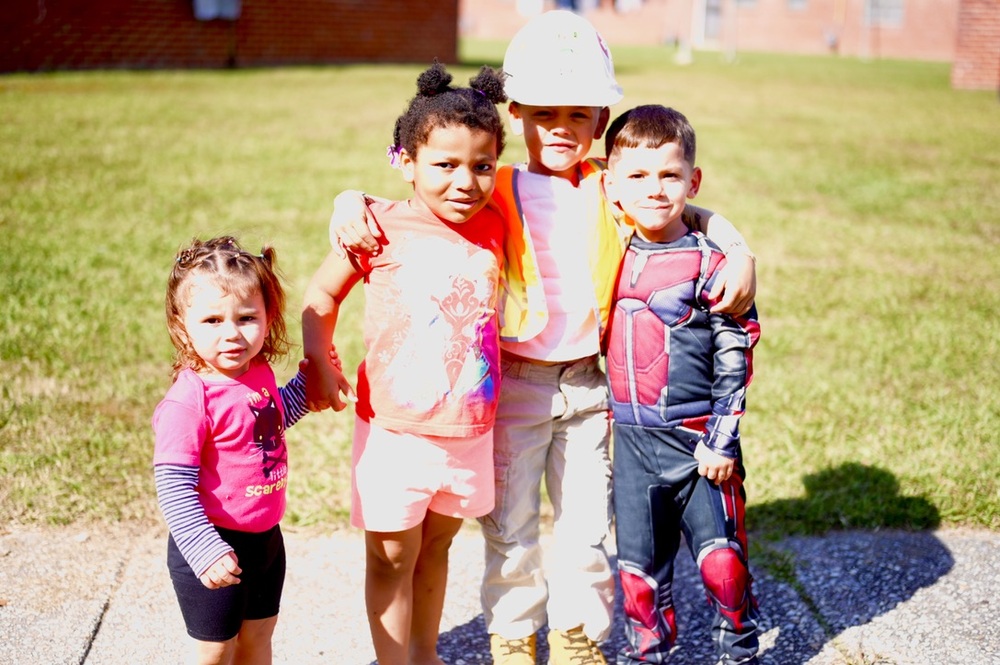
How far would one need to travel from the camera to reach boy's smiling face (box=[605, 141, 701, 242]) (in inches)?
97.1

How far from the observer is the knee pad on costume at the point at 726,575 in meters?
2.52

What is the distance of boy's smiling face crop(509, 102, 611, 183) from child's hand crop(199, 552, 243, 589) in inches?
49.3

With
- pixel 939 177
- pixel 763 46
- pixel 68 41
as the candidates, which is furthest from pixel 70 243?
pixel 763 46

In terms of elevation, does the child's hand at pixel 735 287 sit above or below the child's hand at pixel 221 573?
above

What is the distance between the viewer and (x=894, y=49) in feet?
121

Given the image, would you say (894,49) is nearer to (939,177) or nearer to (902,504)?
(939,177)

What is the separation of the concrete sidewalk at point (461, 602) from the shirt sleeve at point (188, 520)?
2.71 ft

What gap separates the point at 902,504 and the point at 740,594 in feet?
4.58

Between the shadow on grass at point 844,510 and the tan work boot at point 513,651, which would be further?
the shadow on grass at point 844,510

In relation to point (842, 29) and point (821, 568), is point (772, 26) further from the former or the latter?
point (821, 568)

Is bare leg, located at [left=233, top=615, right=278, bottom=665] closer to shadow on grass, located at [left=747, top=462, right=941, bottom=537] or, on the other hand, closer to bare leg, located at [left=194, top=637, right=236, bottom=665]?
bare leg, located at [left=194, top=637, right=236, bottom=665]

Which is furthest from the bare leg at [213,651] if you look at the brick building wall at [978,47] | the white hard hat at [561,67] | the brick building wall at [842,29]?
the brick building wall at [842,29]

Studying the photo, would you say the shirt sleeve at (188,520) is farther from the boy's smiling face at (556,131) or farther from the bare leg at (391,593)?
the boy's smiling face at (556,131)

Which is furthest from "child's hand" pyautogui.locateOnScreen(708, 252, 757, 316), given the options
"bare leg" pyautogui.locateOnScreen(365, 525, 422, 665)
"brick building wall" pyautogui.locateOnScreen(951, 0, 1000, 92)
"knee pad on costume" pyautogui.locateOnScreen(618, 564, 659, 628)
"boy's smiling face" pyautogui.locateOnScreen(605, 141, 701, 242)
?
"brick building wall" pyautogui.locateOnScreen(951, 0, 1000, 92)
